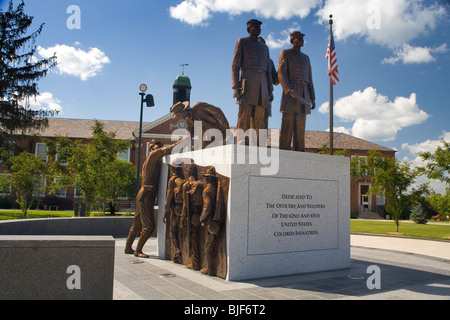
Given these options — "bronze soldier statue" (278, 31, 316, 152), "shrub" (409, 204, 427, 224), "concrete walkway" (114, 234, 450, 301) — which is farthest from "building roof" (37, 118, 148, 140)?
"concrete walkway" (114, 234, 450, 301)

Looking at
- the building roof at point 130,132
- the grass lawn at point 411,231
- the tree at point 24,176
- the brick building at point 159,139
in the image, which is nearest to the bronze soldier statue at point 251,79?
the grass lawn at point 411,231

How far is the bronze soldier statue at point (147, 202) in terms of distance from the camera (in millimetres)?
9875

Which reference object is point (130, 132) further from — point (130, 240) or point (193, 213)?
point (193, 213)

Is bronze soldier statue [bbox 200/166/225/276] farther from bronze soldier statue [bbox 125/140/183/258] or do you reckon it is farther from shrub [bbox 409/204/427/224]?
shrub [bbox 409/204/427/224]

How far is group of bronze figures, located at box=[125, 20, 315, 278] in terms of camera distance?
291 inches

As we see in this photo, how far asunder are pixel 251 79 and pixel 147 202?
14.1ft

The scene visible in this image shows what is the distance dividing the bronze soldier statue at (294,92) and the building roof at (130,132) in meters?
35.4

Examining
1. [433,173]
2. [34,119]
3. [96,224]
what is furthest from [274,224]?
[34,119]

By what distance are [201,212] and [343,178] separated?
3652 millimetres

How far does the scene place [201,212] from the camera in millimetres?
7723

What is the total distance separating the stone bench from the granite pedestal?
3.07 metres

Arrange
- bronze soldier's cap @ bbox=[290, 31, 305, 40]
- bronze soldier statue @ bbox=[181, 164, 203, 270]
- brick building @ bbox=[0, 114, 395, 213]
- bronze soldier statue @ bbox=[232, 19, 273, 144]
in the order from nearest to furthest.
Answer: bronze soldier statue @ bbox=[181, 164, 203, 270] → bronze soldier statue @ bbox=[232, 19, 273, 144] → bronze soldier's cap @ bbox=[290, 31, 305, 40] → brick building @ bbox=[0, 114, 395, 213]

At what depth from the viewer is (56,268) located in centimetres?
425

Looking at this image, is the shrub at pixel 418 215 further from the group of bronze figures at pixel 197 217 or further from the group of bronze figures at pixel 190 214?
the group of bronze figures at pixel 197 217
